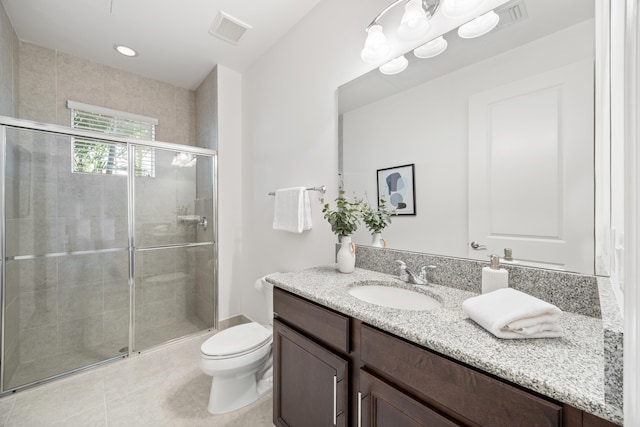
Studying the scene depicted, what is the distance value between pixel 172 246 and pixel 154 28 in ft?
5.69

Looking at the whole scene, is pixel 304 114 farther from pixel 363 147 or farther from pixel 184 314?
pixel 184 314

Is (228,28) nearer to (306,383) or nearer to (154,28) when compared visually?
(154,28)

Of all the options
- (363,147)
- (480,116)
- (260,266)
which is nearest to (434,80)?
(480,116)

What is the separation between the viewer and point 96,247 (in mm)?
2033

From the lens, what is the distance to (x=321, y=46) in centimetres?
177

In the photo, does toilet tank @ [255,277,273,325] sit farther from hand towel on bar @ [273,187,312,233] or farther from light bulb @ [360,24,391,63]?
light bulb @ [360,24,391,63]

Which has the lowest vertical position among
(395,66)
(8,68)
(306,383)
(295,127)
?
(306,383)

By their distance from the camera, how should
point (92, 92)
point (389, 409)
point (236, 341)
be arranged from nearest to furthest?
point (389, 409) < point (236, 341) < point (92, 92)

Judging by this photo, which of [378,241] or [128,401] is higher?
[378,241]

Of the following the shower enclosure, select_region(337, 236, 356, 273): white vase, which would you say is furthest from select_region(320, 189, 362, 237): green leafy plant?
the shower enclosure

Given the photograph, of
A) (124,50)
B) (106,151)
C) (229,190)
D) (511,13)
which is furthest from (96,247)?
(511,13)

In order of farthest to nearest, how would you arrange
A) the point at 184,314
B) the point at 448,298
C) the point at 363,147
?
the point at 184,314, the point at 363,147, the point at 448,298

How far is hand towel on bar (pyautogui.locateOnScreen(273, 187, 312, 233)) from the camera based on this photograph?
176 centimetres

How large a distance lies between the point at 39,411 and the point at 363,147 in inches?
94.7
